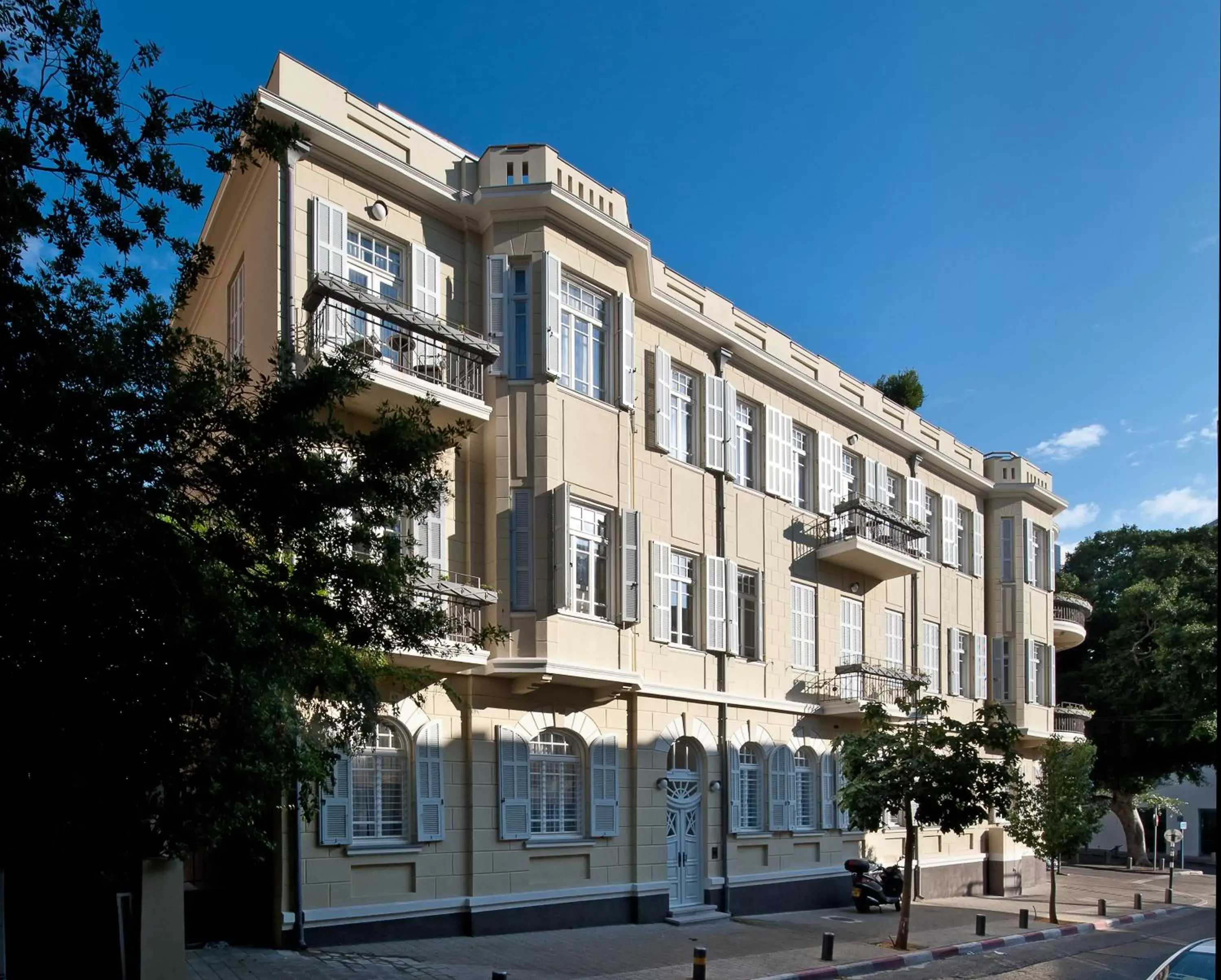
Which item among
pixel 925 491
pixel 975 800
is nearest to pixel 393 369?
pixel 975 800

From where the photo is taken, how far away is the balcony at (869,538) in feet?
83.6

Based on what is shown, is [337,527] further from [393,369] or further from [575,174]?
[575,174]

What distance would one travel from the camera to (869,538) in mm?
26188

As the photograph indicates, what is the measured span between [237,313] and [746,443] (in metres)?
10.7

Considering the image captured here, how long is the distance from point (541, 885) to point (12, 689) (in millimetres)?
10209

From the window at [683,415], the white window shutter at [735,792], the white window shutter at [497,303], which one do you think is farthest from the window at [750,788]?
the white window shutter at [497,303]

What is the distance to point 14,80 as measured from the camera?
9.31m

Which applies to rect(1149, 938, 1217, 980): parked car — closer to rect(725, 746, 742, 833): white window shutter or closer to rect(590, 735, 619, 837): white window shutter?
rect(590, 735, 619, 837): white window shutter

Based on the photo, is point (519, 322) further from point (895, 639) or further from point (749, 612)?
point (895, 639)

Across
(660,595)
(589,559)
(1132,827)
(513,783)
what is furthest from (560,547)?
(1132,827)

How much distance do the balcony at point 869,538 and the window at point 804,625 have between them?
98 centimetres

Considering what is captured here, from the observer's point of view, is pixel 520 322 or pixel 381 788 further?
pixel 520 322

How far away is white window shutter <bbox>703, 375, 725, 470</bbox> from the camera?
73.5 feet

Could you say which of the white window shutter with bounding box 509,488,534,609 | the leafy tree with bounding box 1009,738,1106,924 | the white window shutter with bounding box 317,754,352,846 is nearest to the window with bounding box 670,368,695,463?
the white window shutter with bounding box 509,488,534,609
